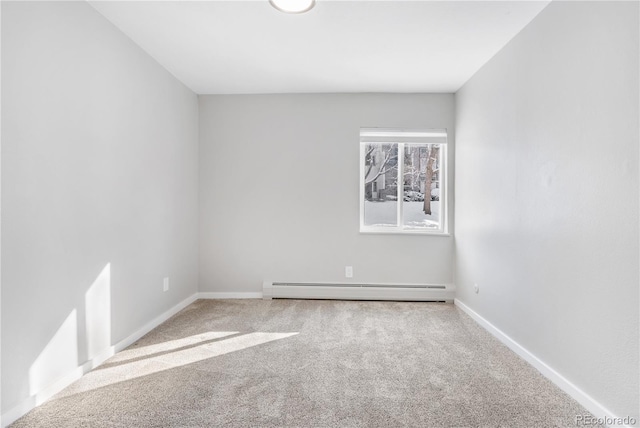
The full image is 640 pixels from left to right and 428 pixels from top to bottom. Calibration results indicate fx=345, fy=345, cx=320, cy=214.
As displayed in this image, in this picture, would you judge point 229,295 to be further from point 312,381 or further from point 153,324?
point 312,381

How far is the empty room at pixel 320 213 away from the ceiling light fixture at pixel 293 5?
19mm

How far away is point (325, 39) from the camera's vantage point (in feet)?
9.00

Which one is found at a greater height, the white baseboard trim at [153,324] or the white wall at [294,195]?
the white wall at [294,195]

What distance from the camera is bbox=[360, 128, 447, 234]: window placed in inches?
165

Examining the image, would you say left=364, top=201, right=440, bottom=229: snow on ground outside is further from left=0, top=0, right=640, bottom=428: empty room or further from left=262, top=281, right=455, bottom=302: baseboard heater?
left=262, top=281, right=455, bottom=302: baseboard heater

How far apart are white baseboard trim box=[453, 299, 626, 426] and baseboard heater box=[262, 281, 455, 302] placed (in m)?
0.78

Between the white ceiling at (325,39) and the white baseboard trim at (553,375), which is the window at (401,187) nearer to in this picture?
the white ceiling at (325,39)

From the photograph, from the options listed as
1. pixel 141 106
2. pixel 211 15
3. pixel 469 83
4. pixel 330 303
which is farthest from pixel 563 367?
pixel 141 106

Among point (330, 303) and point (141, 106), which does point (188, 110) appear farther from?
point (330, 303)

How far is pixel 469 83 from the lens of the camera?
3.60m

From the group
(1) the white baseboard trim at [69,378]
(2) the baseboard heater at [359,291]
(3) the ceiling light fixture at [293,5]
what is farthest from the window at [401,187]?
(1) the white baseboard trim at [69,378]

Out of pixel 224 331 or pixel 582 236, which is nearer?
pixel 582 236

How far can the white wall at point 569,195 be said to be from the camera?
5.45 ft

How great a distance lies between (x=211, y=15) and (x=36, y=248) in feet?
6.03
